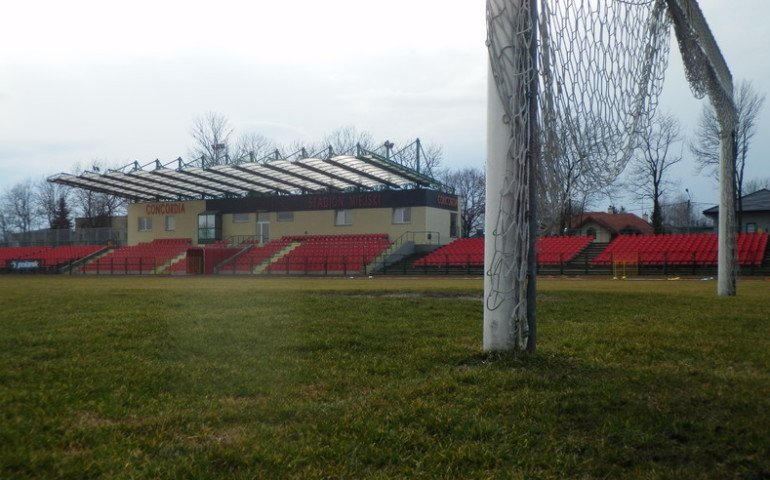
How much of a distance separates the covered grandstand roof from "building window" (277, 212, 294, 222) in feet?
5.21

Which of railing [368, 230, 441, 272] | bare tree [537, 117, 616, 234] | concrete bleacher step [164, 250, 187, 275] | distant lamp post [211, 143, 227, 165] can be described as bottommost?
concrete bleacher step [164, 250, 187, 275]

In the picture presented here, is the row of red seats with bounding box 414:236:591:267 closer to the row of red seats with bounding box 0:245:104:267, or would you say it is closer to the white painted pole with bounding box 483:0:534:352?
the row of red seats with bounding box 0:245:104:267

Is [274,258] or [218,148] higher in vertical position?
[218,148]

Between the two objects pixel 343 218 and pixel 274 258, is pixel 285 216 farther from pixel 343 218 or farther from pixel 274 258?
pixel 274 258

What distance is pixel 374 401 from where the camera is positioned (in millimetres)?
4453

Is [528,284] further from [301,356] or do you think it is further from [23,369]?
[23,369]

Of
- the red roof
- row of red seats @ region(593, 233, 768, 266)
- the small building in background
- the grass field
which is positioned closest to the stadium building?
row of red seats @ region(593, 233, 768, 266)

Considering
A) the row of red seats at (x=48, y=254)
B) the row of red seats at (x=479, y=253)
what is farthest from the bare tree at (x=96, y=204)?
the row of red seats at (x=479, y=253)

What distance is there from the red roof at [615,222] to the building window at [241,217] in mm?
27550

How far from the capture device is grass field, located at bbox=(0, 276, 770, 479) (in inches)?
134

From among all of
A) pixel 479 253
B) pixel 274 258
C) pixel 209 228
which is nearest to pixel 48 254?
pixel 209 228

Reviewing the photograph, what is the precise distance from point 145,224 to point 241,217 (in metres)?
10.3

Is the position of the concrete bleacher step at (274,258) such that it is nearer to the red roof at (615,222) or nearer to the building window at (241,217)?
the building window at (241,217)

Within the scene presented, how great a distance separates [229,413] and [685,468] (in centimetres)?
266
